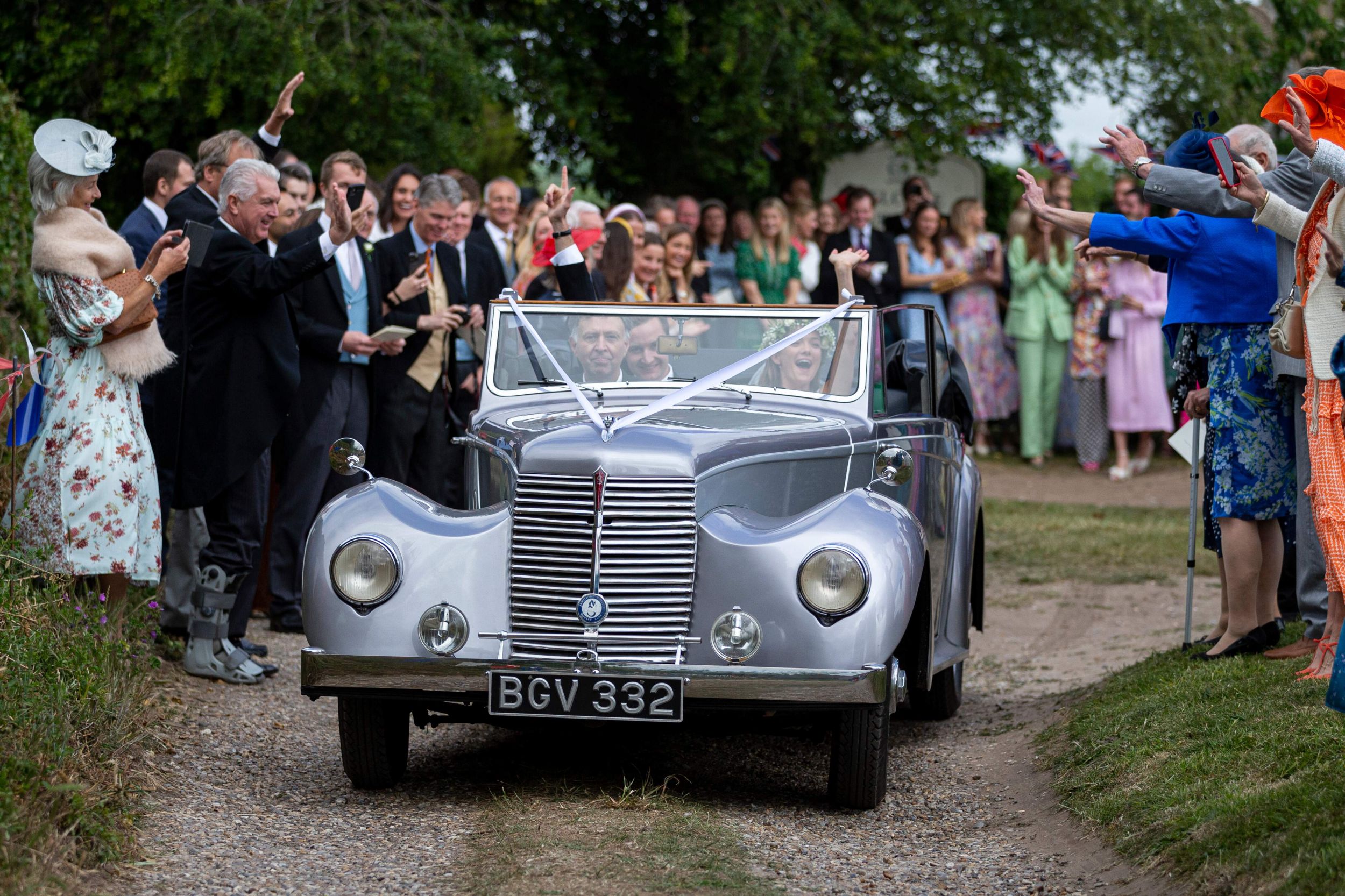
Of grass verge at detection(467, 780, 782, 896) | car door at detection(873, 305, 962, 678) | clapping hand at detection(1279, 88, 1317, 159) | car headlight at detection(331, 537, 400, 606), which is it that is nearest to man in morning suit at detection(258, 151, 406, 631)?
car door at detection(873, 305, 962, 678)

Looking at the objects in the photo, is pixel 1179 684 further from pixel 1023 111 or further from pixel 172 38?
pixel 1023 111

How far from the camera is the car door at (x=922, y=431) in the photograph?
655cm

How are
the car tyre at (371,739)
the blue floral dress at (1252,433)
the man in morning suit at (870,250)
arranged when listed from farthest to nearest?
the man in morning suit at (870,250) < the blue floral dress at (1252,433) < the car tyre at (371,739)

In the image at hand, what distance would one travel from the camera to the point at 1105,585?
11500mm

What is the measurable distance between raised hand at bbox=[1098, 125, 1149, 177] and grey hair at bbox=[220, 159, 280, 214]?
3827mm

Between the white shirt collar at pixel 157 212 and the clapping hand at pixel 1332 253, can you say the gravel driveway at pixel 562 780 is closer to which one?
the clapping hand at pixel 1332 253

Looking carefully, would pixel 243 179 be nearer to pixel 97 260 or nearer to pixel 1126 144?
pixel 97 260

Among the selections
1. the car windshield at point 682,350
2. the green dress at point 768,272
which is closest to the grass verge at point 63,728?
the car windshield at point 682,350

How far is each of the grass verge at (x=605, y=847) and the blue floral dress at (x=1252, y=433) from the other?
288 cm

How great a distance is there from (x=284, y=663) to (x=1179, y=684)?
171 inches

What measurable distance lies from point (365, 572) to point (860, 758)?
1816mm

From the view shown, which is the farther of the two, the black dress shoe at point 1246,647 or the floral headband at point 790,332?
the black dress shoe at point 1246,647

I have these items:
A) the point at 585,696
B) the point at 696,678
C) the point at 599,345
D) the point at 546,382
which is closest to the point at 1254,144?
the point at 599,345

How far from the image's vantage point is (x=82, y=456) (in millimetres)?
6875
